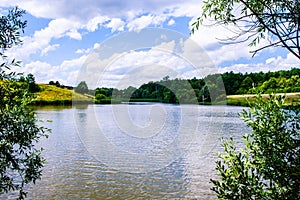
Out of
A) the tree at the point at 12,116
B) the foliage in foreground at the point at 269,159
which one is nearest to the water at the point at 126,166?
the tree at the point at 12,116

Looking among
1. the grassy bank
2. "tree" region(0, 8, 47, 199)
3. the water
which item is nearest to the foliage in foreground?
"tree" region(0, 8, 47, 199)

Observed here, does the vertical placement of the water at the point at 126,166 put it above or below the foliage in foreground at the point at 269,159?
below

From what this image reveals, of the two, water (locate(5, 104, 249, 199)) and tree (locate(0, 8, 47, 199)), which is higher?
tree (locate(0, 8, 47, 199))

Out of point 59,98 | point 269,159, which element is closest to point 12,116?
point 269,159

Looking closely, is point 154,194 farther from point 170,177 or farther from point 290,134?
point 290,134

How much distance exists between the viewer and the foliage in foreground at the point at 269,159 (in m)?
3.08

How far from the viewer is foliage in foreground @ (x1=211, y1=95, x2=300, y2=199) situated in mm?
3080

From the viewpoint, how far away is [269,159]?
3240 mm

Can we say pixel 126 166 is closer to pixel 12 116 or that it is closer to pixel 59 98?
pixel 12 116

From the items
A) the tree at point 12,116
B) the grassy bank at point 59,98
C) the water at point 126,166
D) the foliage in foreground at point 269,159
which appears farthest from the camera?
the grassy bank at point 59,98

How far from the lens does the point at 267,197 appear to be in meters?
3.19

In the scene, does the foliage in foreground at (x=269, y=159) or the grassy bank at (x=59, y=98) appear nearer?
the foliage in foreground at (x=269, y=159)

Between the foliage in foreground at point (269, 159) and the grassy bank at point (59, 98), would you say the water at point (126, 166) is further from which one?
the grassy bank at point (59, 98)

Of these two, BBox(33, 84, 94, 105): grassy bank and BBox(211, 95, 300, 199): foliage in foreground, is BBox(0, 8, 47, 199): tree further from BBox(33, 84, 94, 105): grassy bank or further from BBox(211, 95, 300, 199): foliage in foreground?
BBox(33, 84, 94, 105): grassy bank
